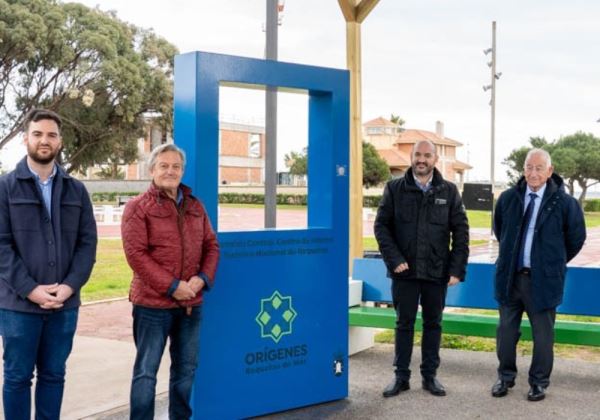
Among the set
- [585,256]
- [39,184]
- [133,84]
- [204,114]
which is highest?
[133,84]

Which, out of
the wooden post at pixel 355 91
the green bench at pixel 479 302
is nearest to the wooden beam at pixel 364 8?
the wooden post at pixel 355 91

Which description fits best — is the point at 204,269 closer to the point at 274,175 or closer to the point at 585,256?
the point at 274,175

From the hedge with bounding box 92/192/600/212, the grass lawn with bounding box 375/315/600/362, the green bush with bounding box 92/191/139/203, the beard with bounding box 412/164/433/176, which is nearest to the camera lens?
the beard with bounding box 412/164/433/176

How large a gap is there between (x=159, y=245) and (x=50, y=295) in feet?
2.04

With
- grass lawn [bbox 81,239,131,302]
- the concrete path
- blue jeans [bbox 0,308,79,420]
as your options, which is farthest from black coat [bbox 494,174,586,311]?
grass lawn [bbox 81,239,131,302]

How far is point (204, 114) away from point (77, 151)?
111 feet

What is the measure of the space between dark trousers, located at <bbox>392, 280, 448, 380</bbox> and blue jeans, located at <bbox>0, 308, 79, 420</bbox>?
248 centimetres

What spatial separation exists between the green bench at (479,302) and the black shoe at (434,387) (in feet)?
2.43

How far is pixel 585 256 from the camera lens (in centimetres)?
2000

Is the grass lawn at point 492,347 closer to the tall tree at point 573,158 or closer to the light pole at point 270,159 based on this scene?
the light pole at point 270,159

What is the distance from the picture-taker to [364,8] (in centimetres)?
798

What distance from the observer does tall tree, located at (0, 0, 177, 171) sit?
1297 inches

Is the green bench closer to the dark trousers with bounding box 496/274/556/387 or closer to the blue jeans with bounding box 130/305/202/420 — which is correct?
the dark trousers with bounding box 496/274/556/387

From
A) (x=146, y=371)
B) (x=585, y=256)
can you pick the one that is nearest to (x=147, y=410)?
(x=146, y=371)
